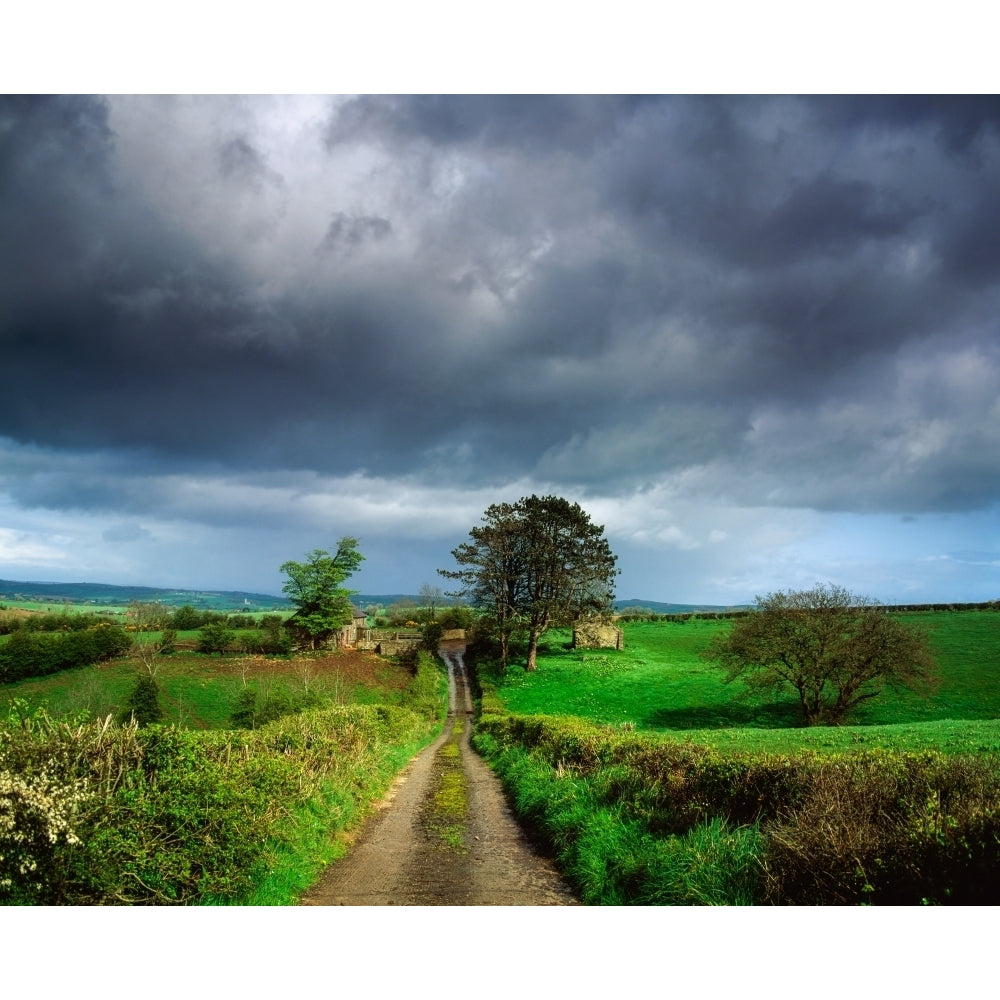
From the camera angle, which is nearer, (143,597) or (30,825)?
(30,825)

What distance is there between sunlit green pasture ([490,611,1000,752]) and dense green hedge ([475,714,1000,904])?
58.4 ft

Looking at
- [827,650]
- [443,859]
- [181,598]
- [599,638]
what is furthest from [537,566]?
[181,598]

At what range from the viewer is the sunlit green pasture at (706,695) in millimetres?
38219

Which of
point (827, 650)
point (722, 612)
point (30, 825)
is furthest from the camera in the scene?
point (722, 612)

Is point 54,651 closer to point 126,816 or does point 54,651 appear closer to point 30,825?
point 126,816

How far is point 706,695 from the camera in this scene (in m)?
45.9

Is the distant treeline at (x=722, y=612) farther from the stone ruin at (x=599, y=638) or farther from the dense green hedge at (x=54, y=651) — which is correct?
the dense green hedge at (x=54, y=651)

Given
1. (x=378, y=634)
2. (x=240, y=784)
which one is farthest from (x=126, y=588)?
(x=240, y=784)

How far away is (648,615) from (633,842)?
99357 millimetres

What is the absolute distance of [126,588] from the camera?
605 feet

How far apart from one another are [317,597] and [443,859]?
2808 inches

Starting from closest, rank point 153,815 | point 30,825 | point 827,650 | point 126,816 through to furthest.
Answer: point 30,825 < point 126,816 < point 153,815 < point 827,650

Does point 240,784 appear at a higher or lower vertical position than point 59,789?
lower

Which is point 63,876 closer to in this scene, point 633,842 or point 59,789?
point 59,789
